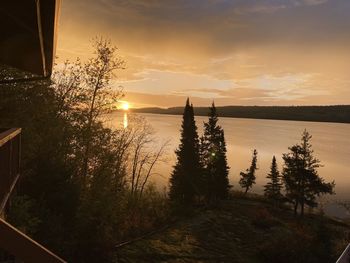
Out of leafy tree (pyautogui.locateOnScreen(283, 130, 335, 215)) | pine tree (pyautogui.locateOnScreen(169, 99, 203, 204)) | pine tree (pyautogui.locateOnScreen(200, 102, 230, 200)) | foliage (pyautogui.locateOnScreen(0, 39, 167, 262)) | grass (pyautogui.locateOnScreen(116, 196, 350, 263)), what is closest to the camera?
foliage (pyautogui.locateOnScreen(0, 39, 167, 262))

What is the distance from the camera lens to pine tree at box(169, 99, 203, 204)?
53469 millimetres

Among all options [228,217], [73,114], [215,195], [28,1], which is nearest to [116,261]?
[73,114]

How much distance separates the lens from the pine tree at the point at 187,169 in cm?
5347

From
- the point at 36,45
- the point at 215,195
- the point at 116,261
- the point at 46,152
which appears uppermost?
the point at 36,45

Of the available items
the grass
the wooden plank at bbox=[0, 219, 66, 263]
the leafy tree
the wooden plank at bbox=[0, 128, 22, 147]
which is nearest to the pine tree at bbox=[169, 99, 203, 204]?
the grass

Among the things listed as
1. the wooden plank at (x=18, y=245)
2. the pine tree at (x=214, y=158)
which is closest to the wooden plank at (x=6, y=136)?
the wooden plank at (x=18, y=245)

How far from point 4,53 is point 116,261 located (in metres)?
17.6

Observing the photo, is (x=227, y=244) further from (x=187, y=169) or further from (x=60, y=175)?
(x=187, y=169)

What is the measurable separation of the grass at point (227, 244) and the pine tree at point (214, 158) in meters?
14.3

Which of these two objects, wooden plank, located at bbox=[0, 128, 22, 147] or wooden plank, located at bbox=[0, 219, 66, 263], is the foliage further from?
wooden plank, located at bbox=[0, 219, 66, 263]

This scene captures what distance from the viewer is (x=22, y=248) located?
188cm

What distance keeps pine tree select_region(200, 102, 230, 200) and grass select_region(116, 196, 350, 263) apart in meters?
14.3

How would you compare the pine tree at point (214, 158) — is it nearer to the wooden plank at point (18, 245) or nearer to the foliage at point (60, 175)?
the foliage at point (60, 175)

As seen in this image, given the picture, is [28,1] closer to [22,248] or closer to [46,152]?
[22,248]
